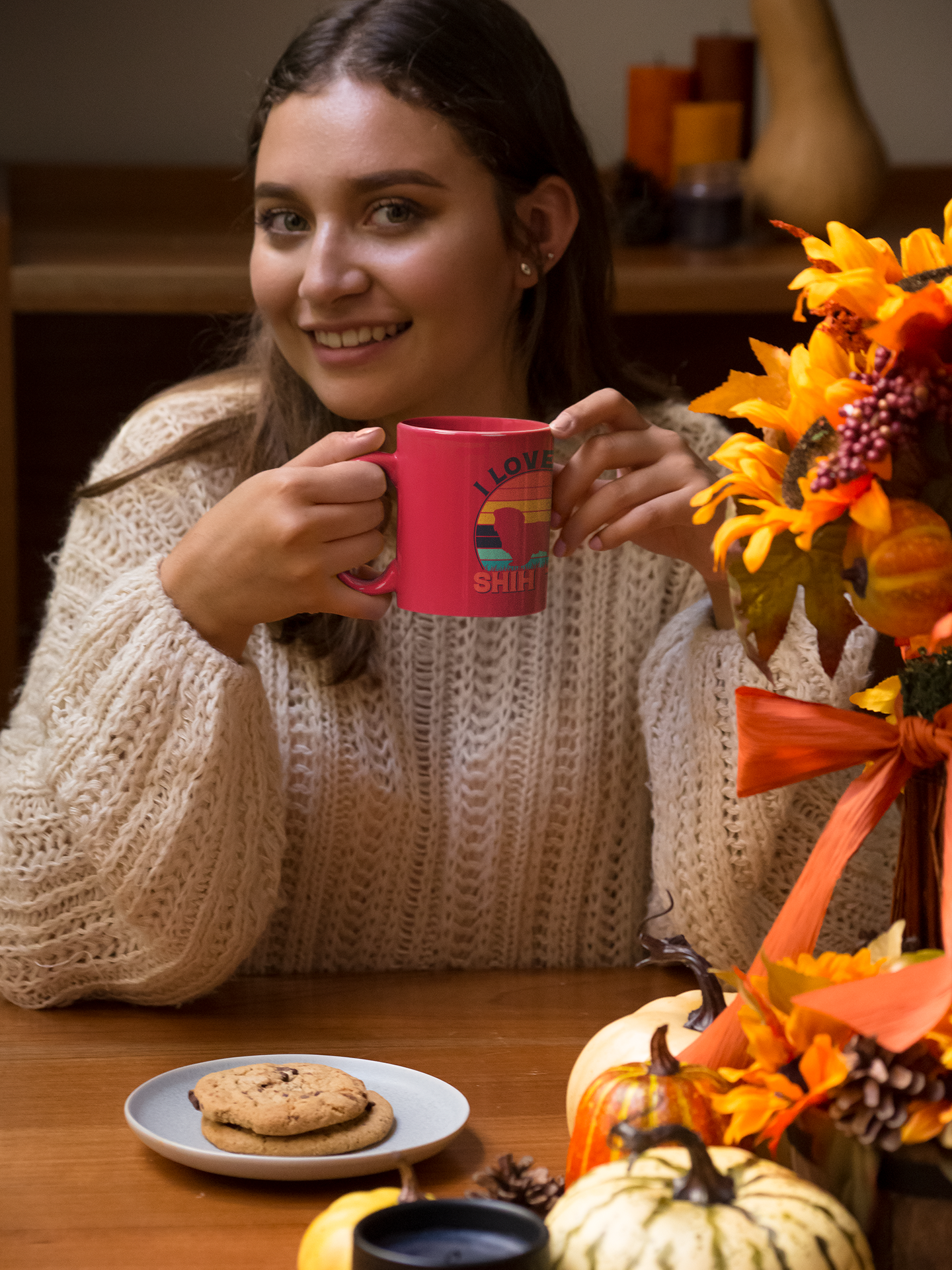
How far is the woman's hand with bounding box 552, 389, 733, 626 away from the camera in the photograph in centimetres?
94

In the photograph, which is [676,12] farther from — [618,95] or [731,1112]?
[731,1112]

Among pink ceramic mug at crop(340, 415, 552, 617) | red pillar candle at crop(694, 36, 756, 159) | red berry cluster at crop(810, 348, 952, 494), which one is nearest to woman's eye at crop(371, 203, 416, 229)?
pink ceramic mug at crop(340, 415, 552, 617)

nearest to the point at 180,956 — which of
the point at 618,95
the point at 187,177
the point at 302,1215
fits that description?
the point at 302,1215

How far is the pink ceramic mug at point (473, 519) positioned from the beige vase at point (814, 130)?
1340mm

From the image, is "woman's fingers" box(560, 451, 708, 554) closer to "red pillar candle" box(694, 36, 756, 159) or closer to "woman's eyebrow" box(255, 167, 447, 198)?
"woman's eyebrow" box(255, 167, 447, 198)

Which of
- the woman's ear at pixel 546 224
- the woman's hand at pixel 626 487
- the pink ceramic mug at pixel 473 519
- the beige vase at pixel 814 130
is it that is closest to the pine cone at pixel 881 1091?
the pink ceramic mug at pixel 473 519

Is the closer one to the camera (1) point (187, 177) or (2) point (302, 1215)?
(2) point (302, 1215)

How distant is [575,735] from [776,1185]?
78 cm

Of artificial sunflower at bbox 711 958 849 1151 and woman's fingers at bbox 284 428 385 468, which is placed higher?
woman's fingers at bbox 284 428 385 468

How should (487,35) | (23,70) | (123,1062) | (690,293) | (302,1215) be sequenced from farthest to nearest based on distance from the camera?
1. (23,70)
2. (690,293)
3. (487,35)
4. (123,1062)
5. (302,1215)

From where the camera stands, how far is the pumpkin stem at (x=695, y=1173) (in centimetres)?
49

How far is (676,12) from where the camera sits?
2283 mm

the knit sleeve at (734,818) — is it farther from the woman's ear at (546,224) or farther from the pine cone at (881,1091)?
the pine cone at (881,1091)

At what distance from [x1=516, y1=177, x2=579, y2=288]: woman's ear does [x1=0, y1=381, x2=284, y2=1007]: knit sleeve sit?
415 millimetres
